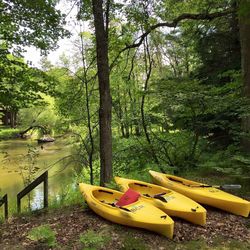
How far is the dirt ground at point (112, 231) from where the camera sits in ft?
10.0

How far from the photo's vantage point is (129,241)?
3.03 m

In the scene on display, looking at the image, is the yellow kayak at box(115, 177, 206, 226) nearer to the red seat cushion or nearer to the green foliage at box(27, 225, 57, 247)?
the red seat cushion

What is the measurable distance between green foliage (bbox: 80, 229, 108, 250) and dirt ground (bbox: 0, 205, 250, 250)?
0.18 feet

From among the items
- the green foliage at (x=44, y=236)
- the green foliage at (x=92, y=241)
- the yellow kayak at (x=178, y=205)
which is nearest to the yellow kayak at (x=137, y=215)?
the yellow kayak at (x=178, y=205)

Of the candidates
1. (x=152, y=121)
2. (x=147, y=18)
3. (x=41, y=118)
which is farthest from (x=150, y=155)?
(x=41, y=118)

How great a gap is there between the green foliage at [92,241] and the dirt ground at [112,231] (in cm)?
6

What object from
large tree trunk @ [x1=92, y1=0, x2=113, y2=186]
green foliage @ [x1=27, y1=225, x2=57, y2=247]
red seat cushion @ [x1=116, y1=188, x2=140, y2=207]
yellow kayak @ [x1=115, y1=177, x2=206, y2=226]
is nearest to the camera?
green foliage @ [x1=27, y1=225, x2=57, y2=247]

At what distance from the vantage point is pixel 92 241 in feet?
9.71

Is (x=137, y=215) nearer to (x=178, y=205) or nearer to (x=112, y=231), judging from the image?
(x=112, y=231)

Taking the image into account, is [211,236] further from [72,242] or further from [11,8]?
[11,8]

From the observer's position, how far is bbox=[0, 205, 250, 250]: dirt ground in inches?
120

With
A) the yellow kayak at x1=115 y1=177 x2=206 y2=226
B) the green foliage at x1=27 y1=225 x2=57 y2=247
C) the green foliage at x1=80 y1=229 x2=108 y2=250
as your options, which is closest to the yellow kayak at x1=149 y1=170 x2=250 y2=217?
the yellow kayak at x1=115 y1=177 x2=206 y2=226

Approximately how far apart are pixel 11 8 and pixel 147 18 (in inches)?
120

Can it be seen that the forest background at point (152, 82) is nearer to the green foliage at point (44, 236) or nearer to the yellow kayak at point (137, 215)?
the yellow kayak at point (137, 215)
